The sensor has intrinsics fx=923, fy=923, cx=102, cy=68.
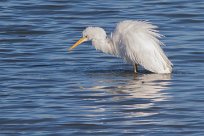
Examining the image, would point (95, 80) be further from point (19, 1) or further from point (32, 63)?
point (19, 1)

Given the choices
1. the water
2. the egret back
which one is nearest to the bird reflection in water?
the water

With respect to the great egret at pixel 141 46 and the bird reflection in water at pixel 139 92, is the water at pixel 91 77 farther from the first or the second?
the great egret at pixel 141 46

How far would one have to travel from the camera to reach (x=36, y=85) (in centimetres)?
1329

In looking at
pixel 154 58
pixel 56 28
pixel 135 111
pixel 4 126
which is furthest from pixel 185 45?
pixel 4 126

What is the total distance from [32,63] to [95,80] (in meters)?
1.67

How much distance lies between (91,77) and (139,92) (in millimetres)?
1402

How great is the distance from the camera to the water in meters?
11.0

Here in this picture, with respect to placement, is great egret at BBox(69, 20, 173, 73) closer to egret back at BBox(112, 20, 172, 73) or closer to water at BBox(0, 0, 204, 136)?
egret back at BBox(112, 20, 172, 73)

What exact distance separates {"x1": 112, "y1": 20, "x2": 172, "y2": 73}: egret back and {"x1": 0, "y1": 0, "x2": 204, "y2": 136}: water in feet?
0.64

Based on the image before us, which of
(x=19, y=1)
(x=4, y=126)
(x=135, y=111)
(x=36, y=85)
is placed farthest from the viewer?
(x=19, y=1)

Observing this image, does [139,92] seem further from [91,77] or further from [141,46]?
[141,46]

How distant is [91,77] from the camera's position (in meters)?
14.0

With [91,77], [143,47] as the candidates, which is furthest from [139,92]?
[143,47]

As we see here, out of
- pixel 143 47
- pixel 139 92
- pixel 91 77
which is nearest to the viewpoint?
pixel 139 92
